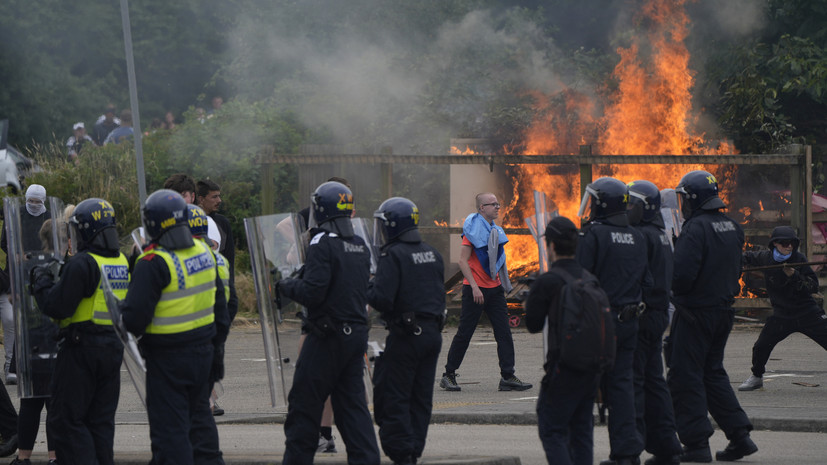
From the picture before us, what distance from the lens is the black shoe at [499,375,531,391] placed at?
10.7m

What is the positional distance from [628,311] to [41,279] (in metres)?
3.35

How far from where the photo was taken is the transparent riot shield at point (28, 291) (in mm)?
7480

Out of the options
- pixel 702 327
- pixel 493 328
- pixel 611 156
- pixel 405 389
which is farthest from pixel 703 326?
pixel 611 156

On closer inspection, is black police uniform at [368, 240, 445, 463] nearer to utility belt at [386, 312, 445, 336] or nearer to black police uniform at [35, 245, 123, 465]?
utility belt at [386, 312, 445, 336]

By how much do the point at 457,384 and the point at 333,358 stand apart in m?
4.28

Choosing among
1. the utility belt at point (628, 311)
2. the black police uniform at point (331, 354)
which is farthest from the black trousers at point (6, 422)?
the utility belt at point (628, 311)

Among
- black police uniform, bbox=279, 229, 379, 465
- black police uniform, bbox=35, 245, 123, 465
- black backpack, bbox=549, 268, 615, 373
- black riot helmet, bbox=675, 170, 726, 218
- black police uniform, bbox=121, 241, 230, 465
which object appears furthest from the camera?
black riot helmet, bbox=675, 170, 726, 218

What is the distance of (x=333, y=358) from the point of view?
22.9 feet

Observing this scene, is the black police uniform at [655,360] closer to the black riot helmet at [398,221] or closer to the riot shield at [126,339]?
the black riot helmet at [398,221]

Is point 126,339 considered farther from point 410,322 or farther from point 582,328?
point 582,328

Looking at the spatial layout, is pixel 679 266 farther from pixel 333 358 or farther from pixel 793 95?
pixel 793 95

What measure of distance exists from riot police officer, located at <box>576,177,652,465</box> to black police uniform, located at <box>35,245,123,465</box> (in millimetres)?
2793

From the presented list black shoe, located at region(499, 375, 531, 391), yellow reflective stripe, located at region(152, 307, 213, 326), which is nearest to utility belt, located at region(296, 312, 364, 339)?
yellow reflective stripe, located at region(152, 307, 213, 326)

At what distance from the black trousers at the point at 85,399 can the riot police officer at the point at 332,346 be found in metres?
1.01
